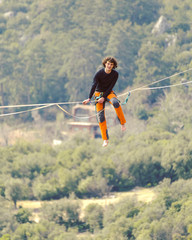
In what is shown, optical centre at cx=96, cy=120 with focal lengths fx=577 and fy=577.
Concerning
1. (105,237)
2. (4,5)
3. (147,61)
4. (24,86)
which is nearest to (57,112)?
(24,86)

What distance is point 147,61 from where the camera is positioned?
6200cm

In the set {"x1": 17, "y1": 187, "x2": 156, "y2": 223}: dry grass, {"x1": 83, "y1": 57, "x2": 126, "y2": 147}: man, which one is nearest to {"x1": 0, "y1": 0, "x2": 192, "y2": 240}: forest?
{"x1": 17, "y1": 187, "x2": 156, "y2": 223}: dry grass

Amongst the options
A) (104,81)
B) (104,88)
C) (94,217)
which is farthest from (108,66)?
(94,217)

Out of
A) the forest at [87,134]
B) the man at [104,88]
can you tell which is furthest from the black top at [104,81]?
the forest at [87,134]

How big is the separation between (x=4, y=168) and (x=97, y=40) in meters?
30.4

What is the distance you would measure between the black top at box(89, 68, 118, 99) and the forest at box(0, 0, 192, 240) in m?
2.05

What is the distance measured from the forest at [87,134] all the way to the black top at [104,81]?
6.73 ft

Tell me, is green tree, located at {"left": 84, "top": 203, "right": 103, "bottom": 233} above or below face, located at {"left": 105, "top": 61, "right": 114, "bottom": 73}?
below

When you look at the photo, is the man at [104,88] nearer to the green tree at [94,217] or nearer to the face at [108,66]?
the face at [108,66]

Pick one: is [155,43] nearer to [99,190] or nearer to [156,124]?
[156,124]

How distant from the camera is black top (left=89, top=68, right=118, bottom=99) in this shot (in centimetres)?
1166

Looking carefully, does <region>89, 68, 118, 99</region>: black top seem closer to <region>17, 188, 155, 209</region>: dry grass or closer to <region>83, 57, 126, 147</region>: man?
<region>83, 57, 126, 147</region>: man

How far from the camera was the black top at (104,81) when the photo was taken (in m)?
11.7

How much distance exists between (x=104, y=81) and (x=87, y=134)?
3596cm
